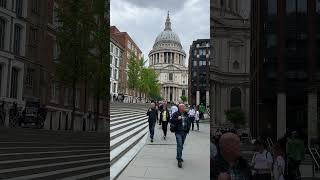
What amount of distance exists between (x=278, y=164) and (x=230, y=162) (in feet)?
0.85

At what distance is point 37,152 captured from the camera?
2359 mm

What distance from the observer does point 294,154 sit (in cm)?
197

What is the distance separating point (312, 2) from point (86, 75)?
4.55ft

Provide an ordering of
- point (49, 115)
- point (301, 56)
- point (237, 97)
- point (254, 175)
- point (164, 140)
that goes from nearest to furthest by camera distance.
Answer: point (301, 56) → point (254, 175) → point (237, 97) → point (49, 115) → point (164, 140)

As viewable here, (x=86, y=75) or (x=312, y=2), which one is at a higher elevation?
(x=312, y=2)

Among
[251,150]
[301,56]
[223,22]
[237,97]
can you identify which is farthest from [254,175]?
[223,22]

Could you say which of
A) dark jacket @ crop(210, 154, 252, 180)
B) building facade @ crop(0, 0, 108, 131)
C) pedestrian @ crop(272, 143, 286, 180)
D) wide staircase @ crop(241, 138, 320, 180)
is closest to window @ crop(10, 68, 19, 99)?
building facade @ crop(0, 0, 108, 131)

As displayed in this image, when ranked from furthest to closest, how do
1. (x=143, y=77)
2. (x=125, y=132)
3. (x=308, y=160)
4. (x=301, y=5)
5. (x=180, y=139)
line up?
(x=125, y=132)
(x=143, y=77)
(x=180, y=139)
(x=308, y=160)
(x=301, y=5)

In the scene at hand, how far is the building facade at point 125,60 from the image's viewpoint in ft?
8.63

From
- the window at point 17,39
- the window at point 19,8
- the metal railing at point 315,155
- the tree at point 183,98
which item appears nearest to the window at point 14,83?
the window at point 17,39

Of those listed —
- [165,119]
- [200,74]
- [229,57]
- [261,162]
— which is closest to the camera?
[261,162]

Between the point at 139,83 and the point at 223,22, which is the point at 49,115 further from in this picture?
the point at 223,22

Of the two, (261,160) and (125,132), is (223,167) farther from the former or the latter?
(125,132)

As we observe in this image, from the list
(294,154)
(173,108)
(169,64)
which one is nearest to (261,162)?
(294,154)
